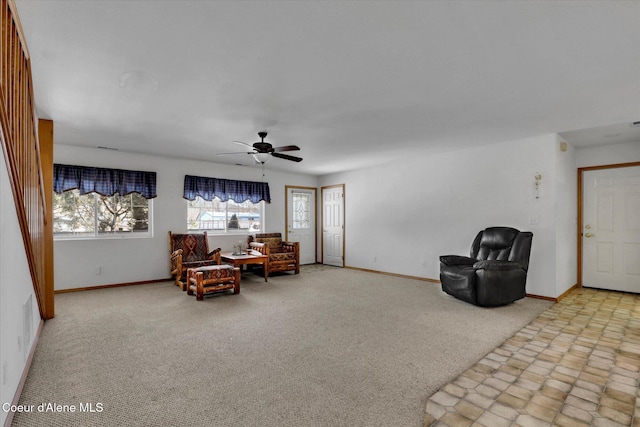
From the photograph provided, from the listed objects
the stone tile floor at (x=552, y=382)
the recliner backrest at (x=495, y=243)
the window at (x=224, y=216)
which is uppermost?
the window at (x=224, y=216)

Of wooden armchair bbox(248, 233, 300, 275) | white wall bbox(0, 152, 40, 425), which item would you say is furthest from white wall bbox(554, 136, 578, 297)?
white wall bbox(0, 152, 40, 425)

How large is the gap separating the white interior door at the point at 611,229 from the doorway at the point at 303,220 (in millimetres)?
5347

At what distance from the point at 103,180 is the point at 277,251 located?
337cm

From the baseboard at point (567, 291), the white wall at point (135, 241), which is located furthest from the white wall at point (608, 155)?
the white wall at point (135, 241)

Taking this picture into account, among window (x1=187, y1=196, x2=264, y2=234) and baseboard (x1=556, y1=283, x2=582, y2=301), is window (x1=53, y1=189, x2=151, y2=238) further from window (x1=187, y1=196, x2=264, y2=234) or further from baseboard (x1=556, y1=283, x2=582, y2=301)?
baseboard (x1=556, y1=283, x2=582, y2=301)

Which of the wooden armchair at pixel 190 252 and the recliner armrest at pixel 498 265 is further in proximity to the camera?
the wooden armchair at pixel 190 252

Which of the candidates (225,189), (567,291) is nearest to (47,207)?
(225,189)

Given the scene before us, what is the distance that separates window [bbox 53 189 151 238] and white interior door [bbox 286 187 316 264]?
3.10 meters

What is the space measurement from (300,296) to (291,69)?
3187 millimetres

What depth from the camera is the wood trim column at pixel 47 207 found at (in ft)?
11.7

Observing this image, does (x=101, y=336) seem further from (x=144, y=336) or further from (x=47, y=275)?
(x=47, y=275)

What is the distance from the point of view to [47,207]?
3576mm

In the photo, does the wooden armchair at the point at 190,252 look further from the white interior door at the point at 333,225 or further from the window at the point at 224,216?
the white interior door at the point at 333,225

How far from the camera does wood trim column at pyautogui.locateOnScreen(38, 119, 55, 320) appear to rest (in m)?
3.56
